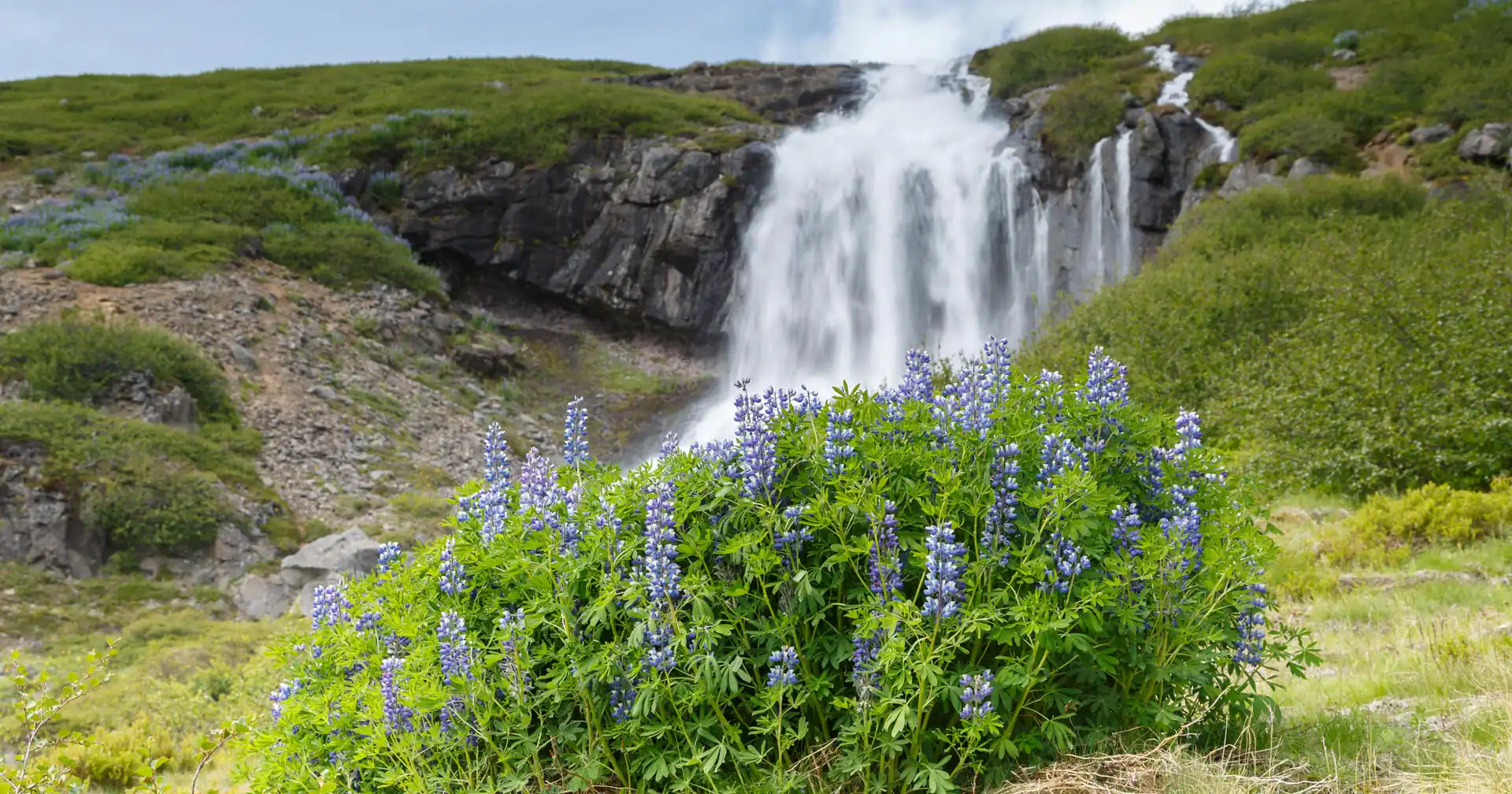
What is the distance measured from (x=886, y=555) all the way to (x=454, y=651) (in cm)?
157

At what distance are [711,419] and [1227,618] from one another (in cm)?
2578

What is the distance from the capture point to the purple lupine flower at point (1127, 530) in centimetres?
331

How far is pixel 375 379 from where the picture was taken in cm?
2597

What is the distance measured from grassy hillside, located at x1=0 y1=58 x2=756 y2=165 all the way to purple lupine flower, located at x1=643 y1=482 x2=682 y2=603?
120 feet

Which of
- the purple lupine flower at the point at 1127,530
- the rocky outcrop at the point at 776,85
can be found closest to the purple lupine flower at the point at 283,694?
the purple lupine flower at the point at 1127,530

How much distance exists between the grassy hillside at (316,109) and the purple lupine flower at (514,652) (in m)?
36.7

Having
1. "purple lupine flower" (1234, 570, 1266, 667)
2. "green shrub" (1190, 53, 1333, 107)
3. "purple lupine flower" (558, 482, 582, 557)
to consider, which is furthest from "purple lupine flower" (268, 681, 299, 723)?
"green shrub" (1190, 53, 1333, 107)

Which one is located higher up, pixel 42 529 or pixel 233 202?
pixel 233 202

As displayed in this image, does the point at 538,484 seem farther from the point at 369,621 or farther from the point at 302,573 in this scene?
the point at 302,573

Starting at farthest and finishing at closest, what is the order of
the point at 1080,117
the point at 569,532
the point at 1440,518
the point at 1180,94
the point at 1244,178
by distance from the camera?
the point at 1180,94 → the point at 1080,117 → the point at 1244,178 → the point at 1440,518 → the point at 569,532

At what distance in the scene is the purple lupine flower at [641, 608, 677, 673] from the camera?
3.14 meters

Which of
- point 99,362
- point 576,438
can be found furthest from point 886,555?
point 99,362

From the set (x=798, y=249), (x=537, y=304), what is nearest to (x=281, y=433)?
(x=537, y=304)

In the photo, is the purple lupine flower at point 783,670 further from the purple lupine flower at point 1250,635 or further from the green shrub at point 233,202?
the green shrub at point 233,202
